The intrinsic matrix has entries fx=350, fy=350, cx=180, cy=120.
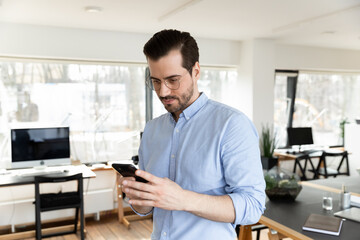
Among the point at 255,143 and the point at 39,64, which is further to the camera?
the point at 39,64

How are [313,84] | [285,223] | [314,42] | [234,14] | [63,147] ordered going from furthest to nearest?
[313,84], [314,42], [63,147], [234,14], [285,223]

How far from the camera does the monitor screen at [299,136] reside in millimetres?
6215

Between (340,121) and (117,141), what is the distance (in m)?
4.79

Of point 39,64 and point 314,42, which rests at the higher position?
point 314,42

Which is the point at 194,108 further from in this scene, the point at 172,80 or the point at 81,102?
the point at 81,102

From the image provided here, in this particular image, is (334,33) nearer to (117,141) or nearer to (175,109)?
(117,141)

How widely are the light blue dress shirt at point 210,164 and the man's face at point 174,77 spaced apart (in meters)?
0.06

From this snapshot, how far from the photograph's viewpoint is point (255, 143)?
3.62ft

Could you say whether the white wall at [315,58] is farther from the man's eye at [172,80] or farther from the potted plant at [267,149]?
the man's eye at [172,80]

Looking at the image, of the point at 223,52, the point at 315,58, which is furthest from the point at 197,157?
the point at 315,58

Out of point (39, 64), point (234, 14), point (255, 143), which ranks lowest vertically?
point (255, 143)

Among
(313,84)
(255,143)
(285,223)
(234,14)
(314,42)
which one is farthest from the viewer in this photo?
(313,84)

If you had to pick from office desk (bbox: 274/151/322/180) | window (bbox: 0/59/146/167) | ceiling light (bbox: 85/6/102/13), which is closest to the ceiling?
ceiling light (bbox: 85/6/102/13)

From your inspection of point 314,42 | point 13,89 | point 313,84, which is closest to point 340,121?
point 313,84
